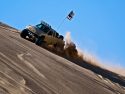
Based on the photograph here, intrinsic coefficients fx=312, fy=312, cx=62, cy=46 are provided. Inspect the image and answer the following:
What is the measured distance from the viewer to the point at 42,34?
18.5m

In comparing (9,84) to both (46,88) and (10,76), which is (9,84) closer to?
(10,76)

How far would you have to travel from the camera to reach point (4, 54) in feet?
29.3

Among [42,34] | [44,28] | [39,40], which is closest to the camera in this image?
[39,40]

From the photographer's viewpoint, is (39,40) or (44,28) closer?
(39,40)

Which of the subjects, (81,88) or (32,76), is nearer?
(32,76)

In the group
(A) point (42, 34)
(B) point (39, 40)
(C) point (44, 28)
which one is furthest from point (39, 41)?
(C) point (44, 28)

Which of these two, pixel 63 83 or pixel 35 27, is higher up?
pixel 35 27

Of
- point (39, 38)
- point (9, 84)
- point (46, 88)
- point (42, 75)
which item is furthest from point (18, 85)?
point (39, 38)

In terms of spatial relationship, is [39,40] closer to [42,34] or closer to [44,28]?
[42,34]

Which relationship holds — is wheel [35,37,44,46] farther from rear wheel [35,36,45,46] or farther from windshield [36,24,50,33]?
windshield [36,24,50,33]

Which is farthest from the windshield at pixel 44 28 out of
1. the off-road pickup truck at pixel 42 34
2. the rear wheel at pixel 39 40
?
the rear wheel at pixel 39 40

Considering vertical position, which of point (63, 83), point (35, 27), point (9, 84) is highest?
point (35, 27)

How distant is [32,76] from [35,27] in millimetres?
11841

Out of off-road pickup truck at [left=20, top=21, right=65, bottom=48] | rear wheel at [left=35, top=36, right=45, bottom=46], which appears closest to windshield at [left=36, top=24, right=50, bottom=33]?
off-road pickup truck at [left=20, top=21, right=65, bottom=48]
